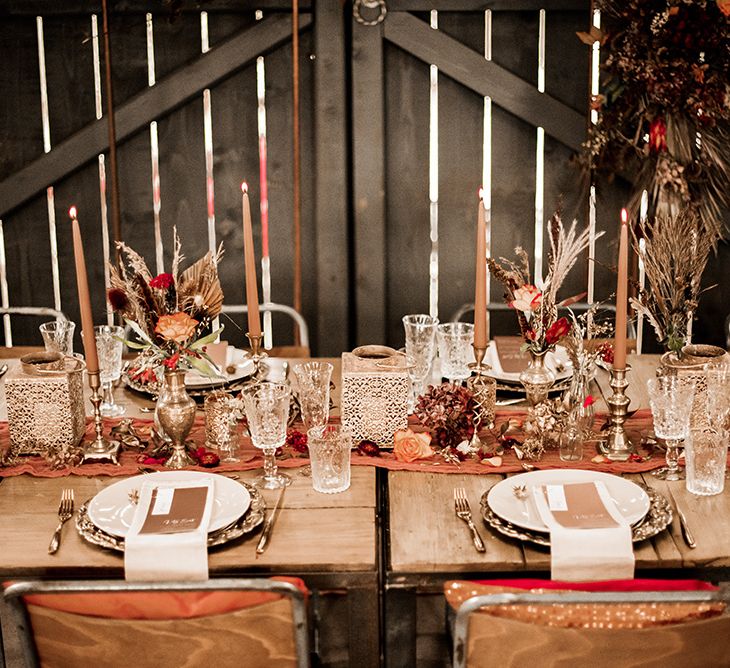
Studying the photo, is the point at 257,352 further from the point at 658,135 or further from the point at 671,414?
the point at 658,135

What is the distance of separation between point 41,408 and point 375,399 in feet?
2.15

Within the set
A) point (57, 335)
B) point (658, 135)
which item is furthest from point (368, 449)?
point (658, 135)

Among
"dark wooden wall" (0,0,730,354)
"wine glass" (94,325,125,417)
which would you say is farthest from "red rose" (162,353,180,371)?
"dark wooden wall" (0,0,730,354)

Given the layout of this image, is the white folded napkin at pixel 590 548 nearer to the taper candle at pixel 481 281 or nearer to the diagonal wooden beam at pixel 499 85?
the taper candle at pixel 481 281

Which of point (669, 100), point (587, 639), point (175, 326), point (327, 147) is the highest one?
point (669, 100)

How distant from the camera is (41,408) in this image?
201cm

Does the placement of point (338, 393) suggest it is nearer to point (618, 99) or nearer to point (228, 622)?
point (228, 622)

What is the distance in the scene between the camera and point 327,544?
1.64 metres

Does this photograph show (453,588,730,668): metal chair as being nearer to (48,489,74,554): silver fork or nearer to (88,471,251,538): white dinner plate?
(88,471,251,538): white dinner plate

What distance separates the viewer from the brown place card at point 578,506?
165 cm

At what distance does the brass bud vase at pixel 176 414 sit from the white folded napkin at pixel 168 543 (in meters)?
0.25

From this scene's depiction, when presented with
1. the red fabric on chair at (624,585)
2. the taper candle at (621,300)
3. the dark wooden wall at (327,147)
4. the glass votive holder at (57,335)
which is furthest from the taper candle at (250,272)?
the dark wooden wall at (327,147)

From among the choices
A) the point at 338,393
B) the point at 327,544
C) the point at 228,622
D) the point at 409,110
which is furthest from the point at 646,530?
the point at 409,110

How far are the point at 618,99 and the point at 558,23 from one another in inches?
17.2
